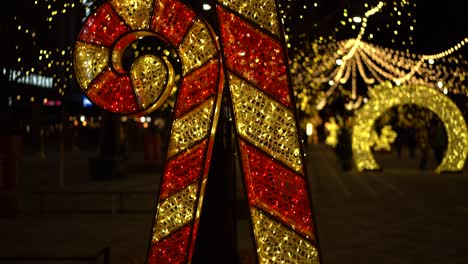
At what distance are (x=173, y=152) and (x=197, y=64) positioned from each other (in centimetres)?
80

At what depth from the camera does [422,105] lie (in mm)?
29578

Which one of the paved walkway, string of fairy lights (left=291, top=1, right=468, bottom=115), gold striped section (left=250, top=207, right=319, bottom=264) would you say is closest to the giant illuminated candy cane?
gold striped section (left=250, top=207, right=319, bottom=264)

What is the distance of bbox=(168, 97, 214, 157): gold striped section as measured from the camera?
6961 millimetres

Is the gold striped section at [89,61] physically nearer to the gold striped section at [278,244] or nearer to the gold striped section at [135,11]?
the gold striped section at [135,11]

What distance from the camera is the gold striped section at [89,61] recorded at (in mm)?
6961

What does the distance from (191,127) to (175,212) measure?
749 millimetres

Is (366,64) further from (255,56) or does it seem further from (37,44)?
(255,56)

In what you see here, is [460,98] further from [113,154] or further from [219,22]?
[219,22]

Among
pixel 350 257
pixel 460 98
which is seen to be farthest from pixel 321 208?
pixel 460 98

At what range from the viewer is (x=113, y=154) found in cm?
2562

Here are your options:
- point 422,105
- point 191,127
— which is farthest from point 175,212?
point 422,105

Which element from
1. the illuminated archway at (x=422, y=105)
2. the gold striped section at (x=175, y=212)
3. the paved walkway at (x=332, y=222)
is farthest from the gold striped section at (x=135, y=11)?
the illuminated archway at (x=422, y=105)

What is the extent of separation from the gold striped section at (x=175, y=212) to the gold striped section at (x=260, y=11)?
149cm

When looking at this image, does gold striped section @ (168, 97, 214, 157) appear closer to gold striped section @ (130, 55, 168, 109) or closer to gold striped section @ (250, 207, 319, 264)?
gold striped section @ (130, 55, 168, 109)
